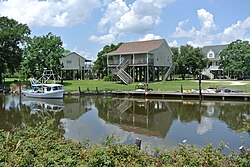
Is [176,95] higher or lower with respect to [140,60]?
lower

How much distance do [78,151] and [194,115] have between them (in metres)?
17.6

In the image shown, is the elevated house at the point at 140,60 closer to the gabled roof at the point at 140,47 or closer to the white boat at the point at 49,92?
the gabled roof at the point at 140,47

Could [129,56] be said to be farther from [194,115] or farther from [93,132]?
[93,132]

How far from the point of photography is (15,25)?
5559cm

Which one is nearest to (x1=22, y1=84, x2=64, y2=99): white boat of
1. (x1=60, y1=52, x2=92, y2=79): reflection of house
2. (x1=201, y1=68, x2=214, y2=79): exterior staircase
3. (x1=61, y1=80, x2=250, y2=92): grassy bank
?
(x1=61, y1=80, x2=250, y2=92): grassy bank

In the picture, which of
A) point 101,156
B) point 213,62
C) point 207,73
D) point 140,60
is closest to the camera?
point 101,156

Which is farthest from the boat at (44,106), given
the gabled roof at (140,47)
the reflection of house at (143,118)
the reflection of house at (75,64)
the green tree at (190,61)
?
the green tree at (190,61)

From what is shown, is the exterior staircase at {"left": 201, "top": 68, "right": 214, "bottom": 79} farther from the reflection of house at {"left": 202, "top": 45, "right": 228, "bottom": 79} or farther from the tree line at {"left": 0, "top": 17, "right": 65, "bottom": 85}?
the tree line at {"left": 0, "top": 17, "right": 65, "bottom": 85}

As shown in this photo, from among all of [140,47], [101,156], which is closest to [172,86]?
[140,47]

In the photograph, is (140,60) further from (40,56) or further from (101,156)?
(101,156)

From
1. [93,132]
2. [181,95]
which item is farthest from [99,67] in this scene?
[93,132]

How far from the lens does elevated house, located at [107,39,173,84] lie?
50575mm

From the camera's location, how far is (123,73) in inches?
1967

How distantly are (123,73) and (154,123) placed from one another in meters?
29.3
